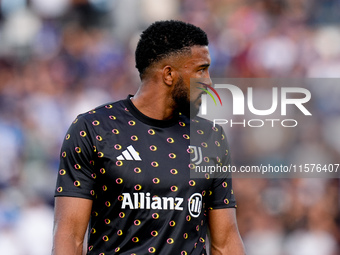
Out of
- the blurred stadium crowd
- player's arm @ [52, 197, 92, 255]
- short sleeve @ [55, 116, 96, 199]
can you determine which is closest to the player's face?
short sleeve @ [55, 116, 96, 199]

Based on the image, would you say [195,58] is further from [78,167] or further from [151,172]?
[78,167]

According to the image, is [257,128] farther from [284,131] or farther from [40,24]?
[40,24]

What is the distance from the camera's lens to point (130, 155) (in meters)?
2.59

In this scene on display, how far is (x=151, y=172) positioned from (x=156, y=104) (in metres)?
0.33

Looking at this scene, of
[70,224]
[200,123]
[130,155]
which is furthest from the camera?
[200,123]

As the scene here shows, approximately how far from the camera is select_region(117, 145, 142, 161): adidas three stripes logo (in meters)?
2.56

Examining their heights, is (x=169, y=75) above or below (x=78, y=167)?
above

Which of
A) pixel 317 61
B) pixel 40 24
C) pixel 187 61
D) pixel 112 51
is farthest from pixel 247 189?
pixel 187 61

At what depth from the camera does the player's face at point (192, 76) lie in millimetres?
2658

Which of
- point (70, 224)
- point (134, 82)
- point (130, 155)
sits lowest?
point (70, 224)

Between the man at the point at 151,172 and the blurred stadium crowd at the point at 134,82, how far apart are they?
337 cm

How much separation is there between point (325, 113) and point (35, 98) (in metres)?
3.16

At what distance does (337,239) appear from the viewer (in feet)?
19.8

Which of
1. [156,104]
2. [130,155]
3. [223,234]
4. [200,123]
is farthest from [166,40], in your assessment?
[223,234]
